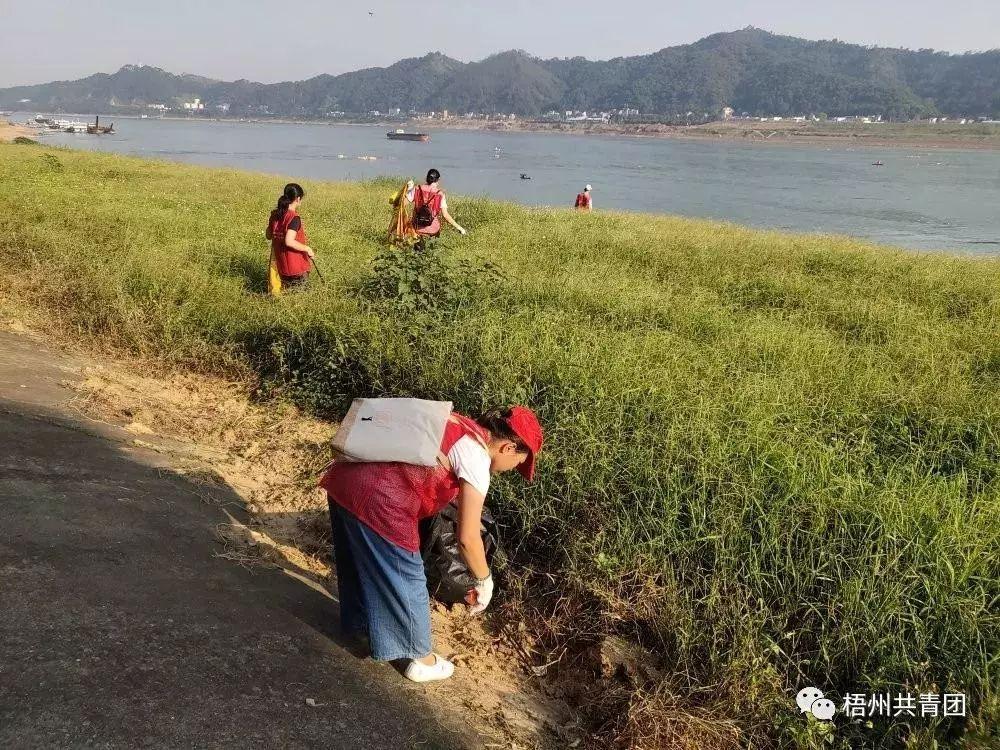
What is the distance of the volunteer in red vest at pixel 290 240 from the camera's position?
6812 millimetres

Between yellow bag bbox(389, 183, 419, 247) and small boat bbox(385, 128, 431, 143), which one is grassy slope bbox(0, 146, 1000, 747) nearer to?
yellow bag bbox(389, 183, 419, 247)

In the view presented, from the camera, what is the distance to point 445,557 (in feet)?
10.8

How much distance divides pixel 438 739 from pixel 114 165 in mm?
20032

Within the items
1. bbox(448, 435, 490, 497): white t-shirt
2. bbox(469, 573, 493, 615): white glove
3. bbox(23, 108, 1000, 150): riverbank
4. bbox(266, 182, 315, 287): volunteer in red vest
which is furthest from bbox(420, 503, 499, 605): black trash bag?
bbox(23, 108, 1000, 150): riverbank

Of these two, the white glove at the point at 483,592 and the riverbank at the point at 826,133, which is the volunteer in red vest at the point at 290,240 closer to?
the white glove at the point at 483,592

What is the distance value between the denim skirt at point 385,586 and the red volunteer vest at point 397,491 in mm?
58

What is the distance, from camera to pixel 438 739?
256 centimetres

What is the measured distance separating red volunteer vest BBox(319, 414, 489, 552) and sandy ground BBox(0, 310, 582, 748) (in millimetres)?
783

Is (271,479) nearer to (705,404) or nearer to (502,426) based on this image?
(502,426)

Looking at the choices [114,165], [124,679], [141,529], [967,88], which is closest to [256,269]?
[141,529]

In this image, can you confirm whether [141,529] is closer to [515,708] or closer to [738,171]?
[515,708]

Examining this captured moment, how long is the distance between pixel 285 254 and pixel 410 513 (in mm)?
5066

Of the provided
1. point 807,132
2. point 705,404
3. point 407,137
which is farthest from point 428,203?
point 807,132

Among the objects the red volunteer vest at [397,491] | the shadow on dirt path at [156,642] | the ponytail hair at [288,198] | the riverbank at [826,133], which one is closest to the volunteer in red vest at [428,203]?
the ponytail hair at [288,198]
